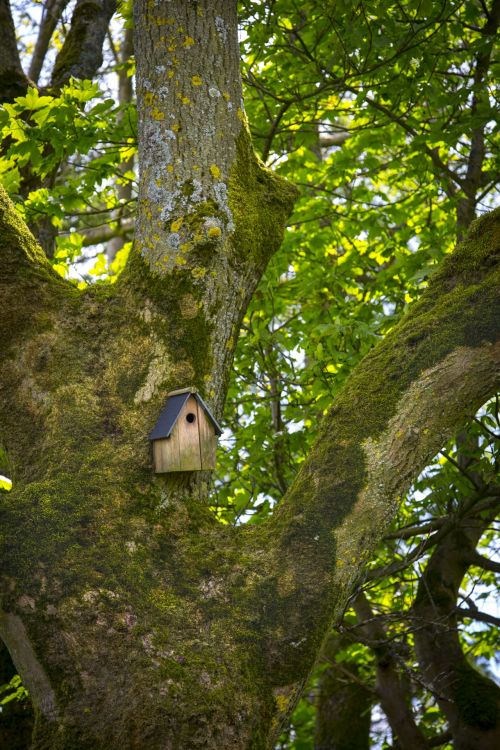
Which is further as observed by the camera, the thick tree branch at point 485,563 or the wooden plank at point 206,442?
the thick tree branch at point 485,563

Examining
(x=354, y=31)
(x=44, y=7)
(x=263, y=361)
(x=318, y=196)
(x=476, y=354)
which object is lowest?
(x=476, y=354)

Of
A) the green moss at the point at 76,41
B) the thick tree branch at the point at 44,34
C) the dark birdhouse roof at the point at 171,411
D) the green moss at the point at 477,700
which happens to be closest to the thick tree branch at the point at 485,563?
the green moss at the point at 477,700

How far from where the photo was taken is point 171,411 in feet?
8.54

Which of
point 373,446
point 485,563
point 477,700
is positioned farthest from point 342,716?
point 373,446

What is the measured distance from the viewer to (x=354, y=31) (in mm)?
4457

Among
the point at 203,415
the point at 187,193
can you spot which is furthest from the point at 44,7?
the point at 203,415

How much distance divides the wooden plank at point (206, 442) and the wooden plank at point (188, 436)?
1.2 inches

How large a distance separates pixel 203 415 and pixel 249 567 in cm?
60

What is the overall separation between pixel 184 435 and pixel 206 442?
18 cm

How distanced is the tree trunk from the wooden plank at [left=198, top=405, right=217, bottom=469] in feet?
0.26

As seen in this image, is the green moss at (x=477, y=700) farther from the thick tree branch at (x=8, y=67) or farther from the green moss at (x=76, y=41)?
the green moss at (x=76, y=41)

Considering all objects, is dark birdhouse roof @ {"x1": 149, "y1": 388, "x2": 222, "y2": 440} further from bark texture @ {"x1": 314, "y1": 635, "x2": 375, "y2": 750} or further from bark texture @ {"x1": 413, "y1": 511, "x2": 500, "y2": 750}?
bark texture @ {"x1": 314, "y1": 635, "x2": 375, "y2": 750}

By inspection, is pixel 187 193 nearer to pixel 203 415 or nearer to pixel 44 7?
pixel 203 415

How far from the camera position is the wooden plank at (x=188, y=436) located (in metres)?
2.55
